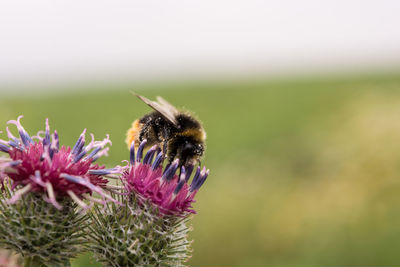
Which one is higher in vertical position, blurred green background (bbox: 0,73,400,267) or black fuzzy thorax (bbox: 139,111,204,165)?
blurred green background (bbox: 0,73,400,267)

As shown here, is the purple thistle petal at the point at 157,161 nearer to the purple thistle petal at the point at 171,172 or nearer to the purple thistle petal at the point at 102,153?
the purple thistle petal at the point at 171,172

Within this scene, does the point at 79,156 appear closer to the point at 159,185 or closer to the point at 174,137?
the point at 159,185

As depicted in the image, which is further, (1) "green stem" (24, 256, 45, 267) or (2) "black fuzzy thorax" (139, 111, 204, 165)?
(2) "black fuzzy thorax" (139, 111, 204, 165)

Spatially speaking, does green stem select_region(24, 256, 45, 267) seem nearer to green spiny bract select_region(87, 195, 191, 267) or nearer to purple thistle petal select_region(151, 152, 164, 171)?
green spiny bract select_region(87, 195, 191, 267)

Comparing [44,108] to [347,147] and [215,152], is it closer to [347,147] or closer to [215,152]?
[215,152]

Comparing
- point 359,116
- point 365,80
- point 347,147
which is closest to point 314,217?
point 347,147

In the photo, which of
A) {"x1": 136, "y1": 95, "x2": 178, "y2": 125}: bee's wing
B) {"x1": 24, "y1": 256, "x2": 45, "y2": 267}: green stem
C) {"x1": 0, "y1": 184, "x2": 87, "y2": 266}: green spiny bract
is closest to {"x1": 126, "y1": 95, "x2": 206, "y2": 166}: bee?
{"x1": 136, "y1": 95, "x2": 178, "y2": 125}: bee's wing

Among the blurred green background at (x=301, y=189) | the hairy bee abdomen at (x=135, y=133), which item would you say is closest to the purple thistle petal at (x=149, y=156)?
the hairy bee abdomen at (x=135, y=133)
